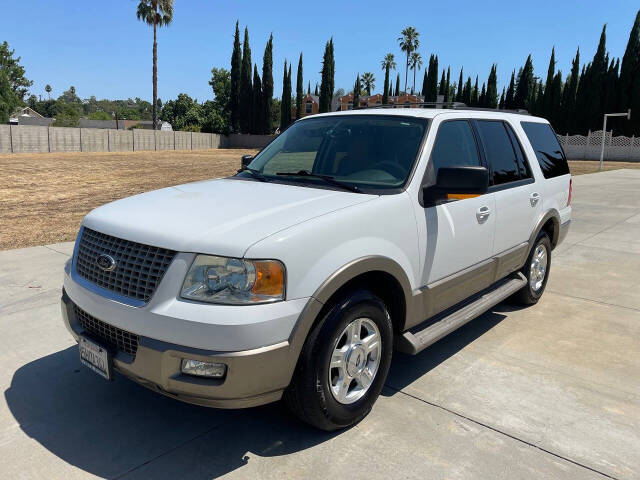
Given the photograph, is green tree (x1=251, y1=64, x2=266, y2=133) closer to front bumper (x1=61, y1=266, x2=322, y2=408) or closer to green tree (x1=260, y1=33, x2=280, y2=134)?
green tree (x1=260, y1=33, x2=280, y2=134)

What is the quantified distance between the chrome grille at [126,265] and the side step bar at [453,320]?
1.60 metres

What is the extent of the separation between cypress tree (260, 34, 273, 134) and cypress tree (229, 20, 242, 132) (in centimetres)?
309

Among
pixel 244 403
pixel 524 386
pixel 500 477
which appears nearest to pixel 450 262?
pixel 524 386

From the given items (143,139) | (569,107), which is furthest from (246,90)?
(569,107)

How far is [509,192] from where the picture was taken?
435 cm

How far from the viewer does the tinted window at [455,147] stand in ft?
12.0

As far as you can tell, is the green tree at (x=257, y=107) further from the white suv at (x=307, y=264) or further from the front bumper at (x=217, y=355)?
the front bumper at (x=217, y=355)

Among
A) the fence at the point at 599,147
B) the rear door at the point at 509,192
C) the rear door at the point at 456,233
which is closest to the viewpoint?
the rear door at the point at 456,233

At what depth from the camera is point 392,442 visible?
2.92 m

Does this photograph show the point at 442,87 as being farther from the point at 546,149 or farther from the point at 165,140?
the point at 546,149

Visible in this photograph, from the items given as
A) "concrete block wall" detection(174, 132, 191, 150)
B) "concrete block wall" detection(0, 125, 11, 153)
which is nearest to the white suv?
"concrete block wall" detection(0, 125, 11, 153)

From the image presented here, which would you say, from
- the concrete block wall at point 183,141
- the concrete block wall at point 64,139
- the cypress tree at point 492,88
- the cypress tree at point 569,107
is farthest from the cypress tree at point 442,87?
the concrete block wall at point 64,139

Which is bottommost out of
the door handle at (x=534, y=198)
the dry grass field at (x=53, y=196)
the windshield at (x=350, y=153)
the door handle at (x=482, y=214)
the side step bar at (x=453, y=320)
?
the dry grass field at (x=53, y=196)

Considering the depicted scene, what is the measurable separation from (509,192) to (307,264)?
2461 millimetres
